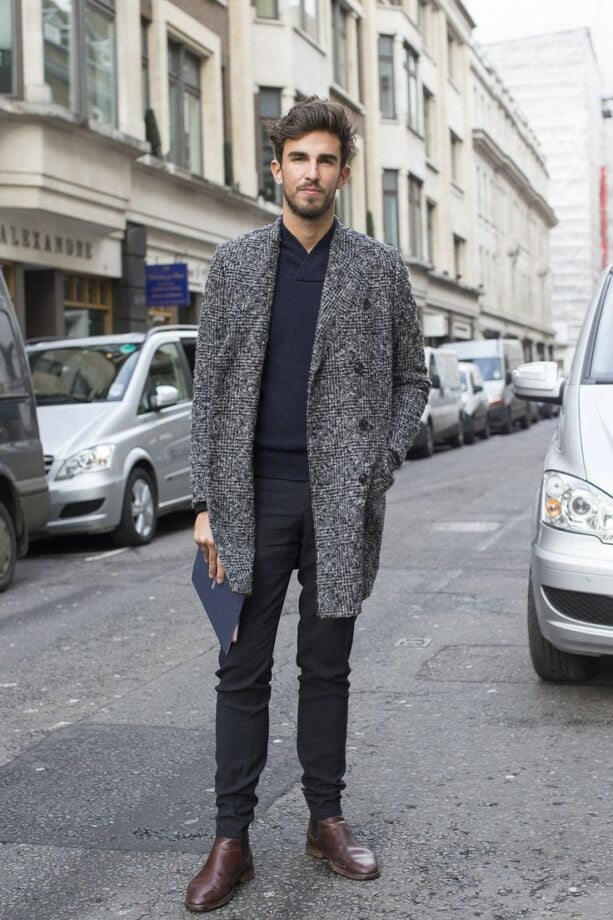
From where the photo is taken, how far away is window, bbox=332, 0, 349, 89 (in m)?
35.6

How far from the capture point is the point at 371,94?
40.2 m

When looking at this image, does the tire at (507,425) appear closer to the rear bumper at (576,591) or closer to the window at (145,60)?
the window at (145,60)

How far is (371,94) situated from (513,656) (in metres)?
35.3

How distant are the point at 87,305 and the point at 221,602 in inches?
714

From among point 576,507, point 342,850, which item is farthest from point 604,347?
point 342,850

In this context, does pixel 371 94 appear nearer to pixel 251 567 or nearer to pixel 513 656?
pixel 513 656

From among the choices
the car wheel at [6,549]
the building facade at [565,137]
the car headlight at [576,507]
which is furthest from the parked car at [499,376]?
the building facade at [565,137]

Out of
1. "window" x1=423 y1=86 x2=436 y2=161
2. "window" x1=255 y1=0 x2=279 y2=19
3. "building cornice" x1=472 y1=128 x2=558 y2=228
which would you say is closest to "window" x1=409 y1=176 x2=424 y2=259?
"window" x1=423 y1=86 x2=436 y2=161

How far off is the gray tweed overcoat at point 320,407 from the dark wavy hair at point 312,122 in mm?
252

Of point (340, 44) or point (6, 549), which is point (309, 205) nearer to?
point (6, 549)

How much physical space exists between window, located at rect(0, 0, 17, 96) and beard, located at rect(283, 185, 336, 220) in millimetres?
15105

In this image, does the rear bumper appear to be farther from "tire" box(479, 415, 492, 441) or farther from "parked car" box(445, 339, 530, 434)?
"parked car" box(445, 339, 530, 434)


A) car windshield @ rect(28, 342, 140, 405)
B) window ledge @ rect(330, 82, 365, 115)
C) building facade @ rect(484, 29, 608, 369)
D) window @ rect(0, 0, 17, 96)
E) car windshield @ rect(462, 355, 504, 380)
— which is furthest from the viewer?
building facade @ rect(484, 29, 608, 369)

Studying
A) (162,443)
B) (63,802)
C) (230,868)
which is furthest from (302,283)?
(162,443)
